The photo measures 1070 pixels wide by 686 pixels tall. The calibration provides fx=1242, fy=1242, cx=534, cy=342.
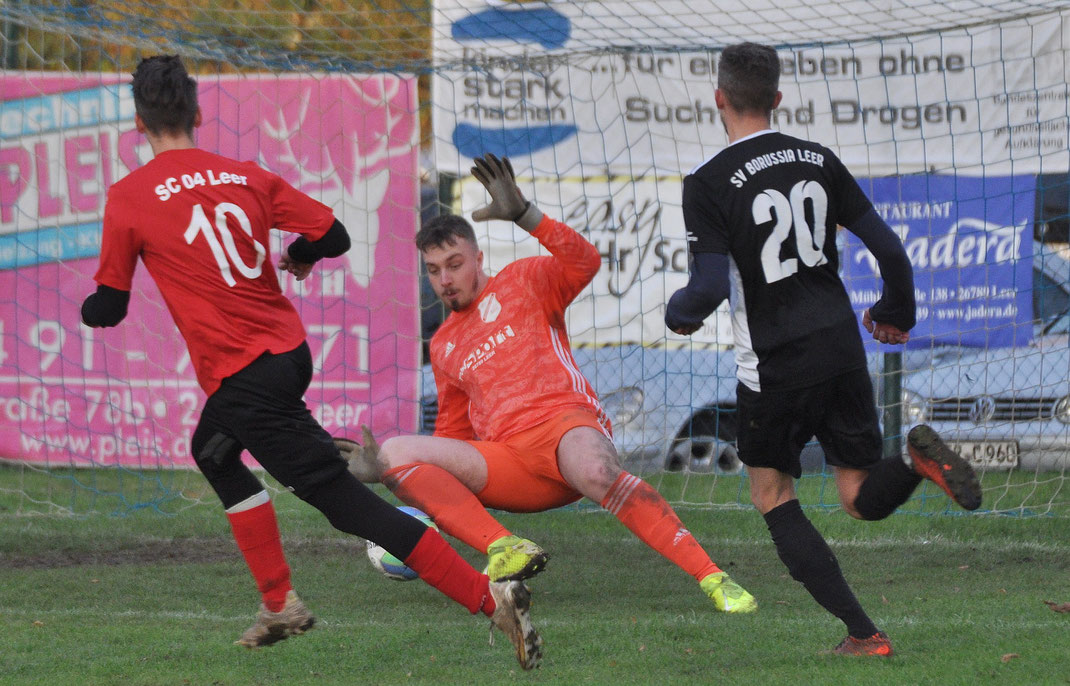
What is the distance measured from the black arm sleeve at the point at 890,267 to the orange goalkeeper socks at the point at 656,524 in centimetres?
125

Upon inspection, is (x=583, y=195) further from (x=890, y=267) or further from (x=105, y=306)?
(x=105, y=306)

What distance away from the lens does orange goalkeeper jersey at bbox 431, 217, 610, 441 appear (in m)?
4.89

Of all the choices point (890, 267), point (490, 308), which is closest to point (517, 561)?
point (490, 308)

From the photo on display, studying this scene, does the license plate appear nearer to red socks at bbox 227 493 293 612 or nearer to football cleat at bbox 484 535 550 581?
football cleat at bbox 484 535 550 581

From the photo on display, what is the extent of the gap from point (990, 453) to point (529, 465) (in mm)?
3538

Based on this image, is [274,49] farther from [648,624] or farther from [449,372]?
[648,624]

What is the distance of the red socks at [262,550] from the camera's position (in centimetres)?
390

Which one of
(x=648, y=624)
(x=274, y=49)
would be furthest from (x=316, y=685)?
(x=274, y=49)

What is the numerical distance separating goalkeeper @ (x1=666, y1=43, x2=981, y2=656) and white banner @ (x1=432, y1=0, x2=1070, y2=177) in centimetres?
393

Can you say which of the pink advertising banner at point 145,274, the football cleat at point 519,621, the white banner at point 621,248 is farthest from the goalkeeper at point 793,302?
the pink advertising banner at point 145,274

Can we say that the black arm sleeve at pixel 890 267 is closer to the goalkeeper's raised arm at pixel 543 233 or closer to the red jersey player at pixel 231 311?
the goalkeeper's raised arm at pixel 543 233

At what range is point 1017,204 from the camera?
763cm

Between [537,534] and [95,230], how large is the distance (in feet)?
13.9

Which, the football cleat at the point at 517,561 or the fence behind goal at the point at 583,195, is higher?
the fence behind goal at the point at 583,195
